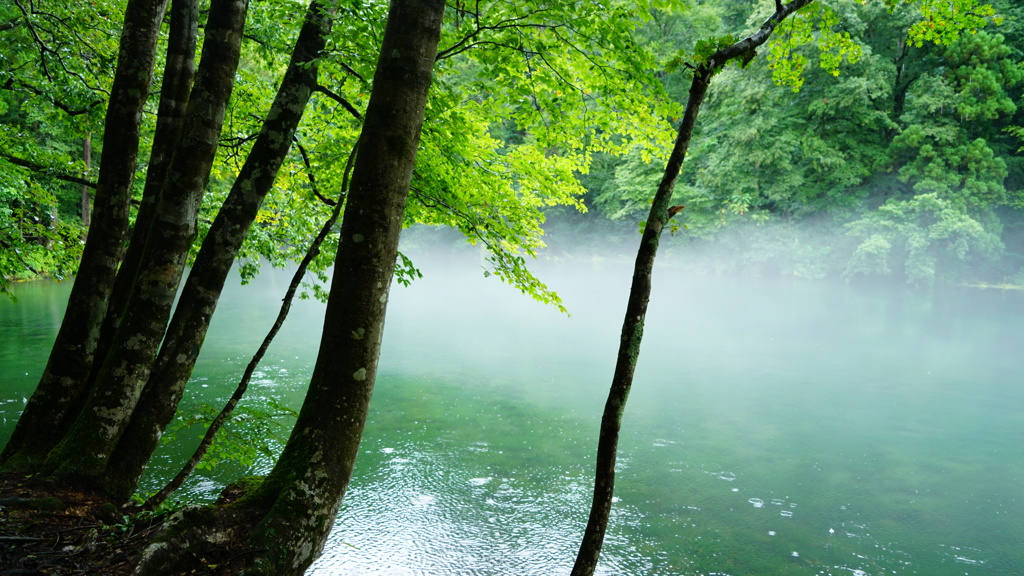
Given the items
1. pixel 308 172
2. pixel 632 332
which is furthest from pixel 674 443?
pixel 632 332

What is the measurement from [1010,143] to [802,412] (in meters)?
23.3

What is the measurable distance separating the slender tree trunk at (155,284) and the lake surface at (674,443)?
7.23 ft

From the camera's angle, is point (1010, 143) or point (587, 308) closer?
point (587, 308)

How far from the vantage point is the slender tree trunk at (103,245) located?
404cm

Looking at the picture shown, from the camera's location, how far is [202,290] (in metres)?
3.72

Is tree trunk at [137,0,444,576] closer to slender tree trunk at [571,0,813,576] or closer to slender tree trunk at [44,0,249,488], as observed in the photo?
slender tree trunk at [571,0,813,576]

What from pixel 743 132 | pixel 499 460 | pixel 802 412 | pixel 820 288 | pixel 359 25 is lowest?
pixel 499 460

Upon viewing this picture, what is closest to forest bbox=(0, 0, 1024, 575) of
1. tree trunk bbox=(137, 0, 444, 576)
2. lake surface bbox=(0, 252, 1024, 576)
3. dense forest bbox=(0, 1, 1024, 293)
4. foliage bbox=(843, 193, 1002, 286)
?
tree trunk bbox=(137, 0, 444, 576)

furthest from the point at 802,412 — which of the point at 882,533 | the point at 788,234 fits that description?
the point at 788,234

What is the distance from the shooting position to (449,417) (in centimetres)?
921

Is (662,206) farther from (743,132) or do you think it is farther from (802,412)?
(743,132)

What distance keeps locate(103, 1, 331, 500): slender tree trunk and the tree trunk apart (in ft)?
5.03

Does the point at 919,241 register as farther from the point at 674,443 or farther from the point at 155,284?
the point at 155,284

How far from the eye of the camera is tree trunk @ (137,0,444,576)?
7.39 ft
